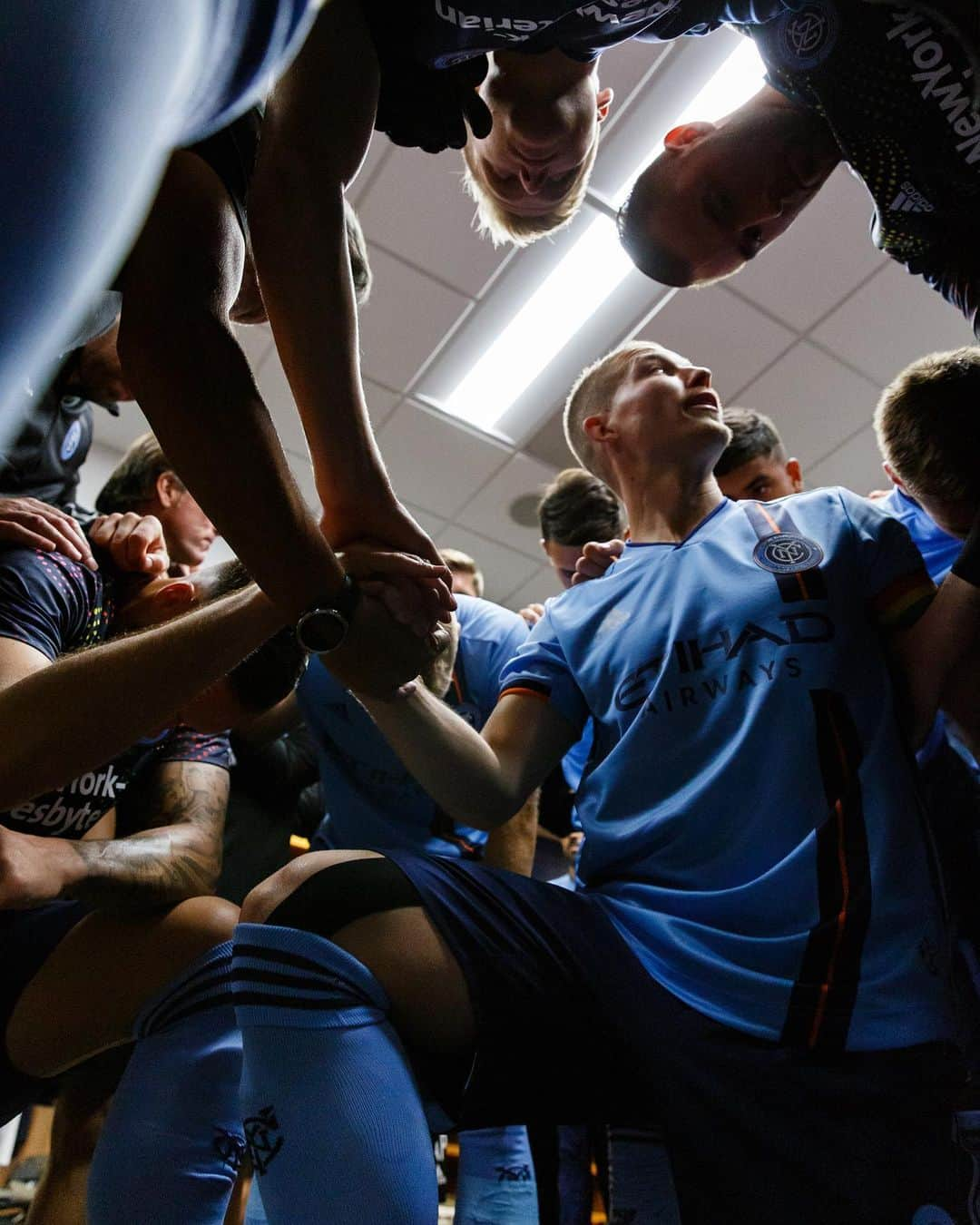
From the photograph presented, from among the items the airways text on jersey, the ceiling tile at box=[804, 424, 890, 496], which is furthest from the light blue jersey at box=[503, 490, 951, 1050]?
the ceiling tile at box=[804, 424, 890, 496]

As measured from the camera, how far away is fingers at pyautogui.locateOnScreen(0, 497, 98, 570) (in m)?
1.02

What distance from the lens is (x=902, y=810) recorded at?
0.79 metres

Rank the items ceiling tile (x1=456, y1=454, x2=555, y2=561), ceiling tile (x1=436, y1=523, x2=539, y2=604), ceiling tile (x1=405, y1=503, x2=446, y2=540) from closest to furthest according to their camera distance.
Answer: ceiling tile (x1=456, y1=454, x2=555, y2=561)
ceiling tile (x1=405, y1=503, x2=446, y2=540)
ceiling tile (x1=436, y1=523, x2=539, y2=604)

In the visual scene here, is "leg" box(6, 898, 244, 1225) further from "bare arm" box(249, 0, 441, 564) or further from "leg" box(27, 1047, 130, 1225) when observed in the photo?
"bare arm" box(249, 0, 441, 564)

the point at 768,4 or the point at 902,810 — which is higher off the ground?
the point at 768,4

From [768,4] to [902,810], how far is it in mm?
756

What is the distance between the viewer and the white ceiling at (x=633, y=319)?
7.49 feet

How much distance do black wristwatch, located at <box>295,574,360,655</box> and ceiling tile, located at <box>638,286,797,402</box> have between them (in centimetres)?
220

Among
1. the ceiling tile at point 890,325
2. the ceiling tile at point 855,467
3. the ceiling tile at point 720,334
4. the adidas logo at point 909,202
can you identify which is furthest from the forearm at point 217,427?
the ceiling tile at point 855,467

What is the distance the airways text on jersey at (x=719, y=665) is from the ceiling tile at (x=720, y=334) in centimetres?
195

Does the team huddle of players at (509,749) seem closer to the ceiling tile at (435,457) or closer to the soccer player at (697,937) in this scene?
the soccer player at (697,937)

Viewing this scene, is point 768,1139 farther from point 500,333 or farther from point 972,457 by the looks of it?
point 500,333

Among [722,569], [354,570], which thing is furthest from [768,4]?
[354,570]

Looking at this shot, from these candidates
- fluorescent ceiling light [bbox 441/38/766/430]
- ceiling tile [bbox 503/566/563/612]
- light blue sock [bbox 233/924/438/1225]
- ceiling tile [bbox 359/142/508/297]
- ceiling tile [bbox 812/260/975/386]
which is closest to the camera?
light blue sock [bbox 233/924/438/1225]
